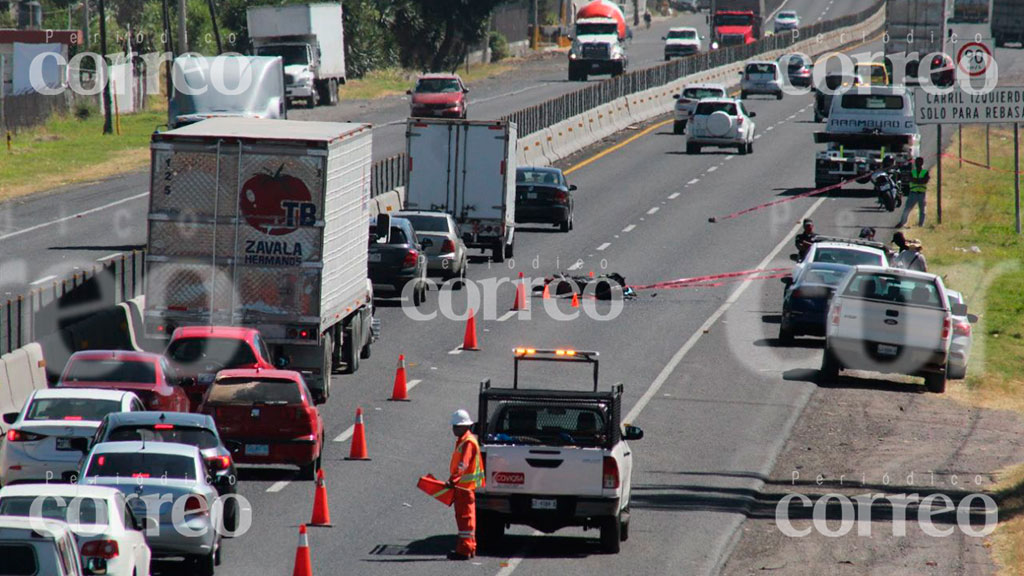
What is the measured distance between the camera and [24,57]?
64.6m

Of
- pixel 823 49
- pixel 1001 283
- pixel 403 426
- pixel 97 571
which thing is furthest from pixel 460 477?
pixel 823 49

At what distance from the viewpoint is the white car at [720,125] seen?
198 ft

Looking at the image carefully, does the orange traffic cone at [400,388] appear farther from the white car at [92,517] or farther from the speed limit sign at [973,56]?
the speed limit sign at [973,56]

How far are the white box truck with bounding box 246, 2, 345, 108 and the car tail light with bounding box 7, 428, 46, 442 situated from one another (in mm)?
51819

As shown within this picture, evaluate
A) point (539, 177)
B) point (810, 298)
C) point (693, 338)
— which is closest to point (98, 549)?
point (810, 298)

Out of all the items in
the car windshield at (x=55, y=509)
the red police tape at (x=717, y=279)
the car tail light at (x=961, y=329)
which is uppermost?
the car windshield at (x=55, y=509)

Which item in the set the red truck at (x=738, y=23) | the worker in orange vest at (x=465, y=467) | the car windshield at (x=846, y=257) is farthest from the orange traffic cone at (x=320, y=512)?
the red truck at (x=738, y=23)

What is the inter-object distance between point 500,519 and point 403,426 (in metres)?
6.98

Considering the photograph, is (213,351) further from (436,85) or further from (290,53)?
(290,53)

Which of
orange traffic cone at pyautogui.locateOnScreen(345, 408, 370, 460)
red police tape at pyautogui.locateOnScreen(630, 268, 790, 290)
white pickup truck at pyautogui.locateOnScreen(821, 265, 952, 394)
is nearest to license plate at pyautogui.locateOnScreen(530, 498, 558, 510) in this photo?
orange traffic cone at pyautogui.locateOnScreen(345, 408, 370, 460)

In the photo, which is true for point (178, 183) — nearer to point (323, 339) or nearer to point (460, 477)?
point (323, 339)

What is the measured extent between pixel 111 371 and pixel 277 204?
4.21 m

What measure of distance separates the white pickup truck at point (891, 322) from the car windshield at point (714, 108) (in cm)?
3255

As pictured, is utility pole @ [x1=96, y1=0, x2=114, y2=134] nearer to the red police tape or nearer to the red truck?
the red police tape
